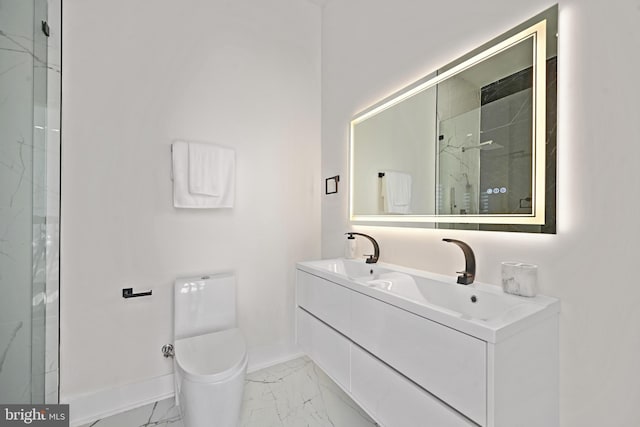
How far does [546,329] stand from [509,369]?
260 mm

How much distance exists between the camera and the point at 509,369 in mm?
818

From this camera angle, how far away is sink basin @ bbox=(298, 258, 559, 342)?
836 mm

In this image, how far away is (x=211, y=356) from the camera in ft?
4.89

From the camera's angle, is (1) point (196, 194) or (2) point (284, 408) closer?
(2) point (284, 408)

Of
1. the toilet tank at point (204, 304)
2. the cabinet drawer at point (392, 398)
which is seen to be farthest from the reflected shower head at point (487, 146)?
the toilet tank at point (204, 304)

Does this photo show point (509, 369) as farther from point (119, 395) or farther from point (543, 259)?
point (119, 395)

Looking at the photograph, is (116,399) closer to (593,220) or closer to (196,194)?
(196,194)

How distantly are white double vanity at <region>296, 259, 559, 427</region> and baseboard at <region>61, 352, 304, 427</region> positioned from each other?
1105 mm

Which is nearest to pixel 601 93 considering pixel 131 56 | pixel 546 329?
pixel 546 329

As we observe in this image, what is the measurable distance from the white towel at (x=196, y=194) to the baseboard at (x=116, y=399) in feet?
3.63

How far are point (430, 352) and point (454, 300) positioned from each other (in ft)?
1.10

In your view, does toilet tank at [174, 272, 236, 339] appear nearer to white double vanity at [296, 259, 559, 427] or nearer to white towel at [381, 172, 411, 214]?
white double vanity at [296, 259, 559, 427]

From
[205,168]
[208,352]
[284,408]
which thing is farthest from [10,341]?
[284,408]

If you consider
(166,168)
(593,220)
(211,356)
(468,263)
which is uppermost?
(166,168)
